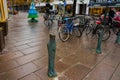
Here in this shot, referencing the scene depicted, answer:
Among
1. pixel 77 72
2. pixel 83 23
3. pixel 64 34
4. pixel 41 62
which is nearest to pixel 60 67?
pixel 77 72

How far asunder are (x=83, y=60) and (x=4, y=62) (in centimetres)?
233

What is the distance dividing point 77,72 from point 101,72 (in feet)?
2.08

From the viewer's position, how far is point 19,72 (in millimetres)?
2748

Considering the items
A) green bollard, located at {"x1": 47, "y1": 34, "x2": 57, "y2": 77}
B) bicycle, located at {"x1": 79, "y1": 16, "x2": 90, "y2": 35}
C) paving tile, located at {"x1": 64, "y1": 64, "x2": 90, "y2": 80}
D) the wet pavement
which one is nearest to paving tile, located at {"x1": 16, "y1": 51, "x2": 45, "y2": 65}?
the wet pavement

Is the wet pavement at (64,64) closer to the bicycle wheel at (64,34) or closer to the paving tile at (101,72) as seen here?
the paving tile at (101,72)

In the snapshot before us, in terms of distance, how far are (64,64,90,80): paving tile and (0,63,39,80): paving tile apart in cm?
87

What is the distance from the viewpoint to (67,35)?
5.55m

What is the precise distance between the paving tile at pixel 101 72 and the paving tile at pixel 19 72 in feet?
4.62

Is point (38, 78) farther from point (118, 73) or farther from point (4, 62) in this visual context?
point (118, 73)

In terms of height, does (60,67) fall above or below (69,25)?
below

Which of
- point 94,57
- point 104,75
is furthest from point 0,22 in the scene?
point 104,75

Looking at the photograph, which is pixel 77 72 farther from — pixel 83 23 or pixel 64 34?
pixel 83 23

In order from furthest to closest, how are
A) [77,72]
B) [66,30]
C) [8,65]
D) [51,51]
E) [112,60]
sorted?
1. [66,30]
2. [112,60]
3. [8,65]
4. [77,72]
5. [51,51]

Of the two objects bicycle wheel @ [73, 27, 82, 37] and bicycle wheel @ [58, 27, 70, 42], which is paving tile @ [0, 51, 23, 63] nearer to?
bicycle wheel @ [58, 27, 70, 42]
